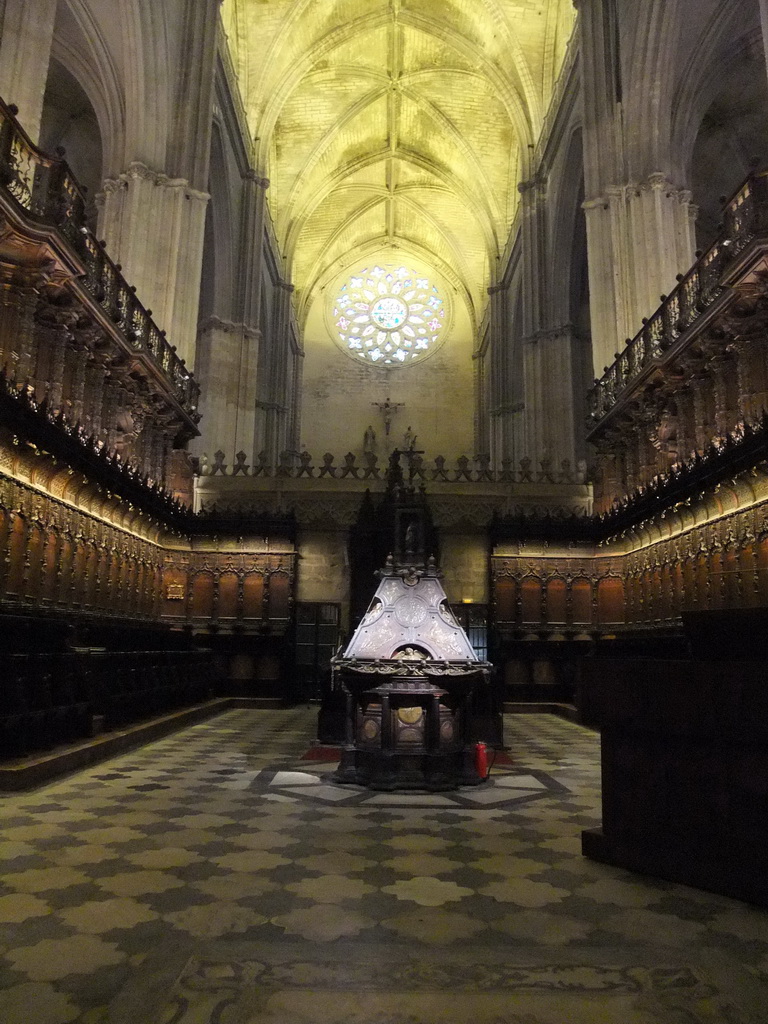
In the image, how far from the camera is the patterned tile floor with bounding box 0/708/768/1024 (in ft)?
7.24

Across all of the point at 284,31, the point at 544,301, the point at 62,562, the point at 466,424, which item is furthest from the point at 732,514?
the point at 466,424

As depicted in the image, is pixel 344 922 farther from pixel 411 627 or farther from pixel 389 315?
pixel 389 315

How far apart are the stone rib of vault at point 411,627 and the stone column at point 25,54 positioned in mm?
7381

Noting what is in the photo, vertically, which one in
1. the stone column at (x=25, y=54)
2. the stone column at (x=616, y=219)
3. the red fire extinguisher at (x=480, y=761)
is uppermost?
the stone column at (x=616, y=219)

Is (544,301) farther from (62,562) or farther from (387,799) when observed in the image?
(387,799)

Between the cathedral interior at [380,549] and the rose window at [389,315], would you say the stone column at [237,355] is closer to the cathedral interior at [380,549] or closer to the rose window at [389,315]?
the cathedral interior at [380,549]

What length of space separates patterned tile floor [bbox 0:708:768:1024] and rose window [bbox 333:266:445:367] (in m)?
32.3

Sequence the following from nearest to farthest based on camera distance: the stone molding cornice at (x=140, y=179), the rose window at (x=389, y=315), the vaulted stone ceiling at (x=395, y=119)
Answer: the stone molding cornice at (x=140, y=179) → the vaulted stone ceiling at (x=395, y=119) → the rose window at (x=389, y=315)

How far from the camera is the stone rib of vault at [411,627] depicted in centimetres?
626

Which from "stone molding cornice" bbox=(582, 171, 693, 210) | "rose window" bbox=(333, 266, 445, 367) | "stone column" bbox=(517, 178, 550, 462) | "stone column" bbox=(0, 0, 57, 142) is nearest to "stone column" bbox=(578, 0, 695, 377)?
"stone molding cornice" bbox=(582, 171, 693, 210)

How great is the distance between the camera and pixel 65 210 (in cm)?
952

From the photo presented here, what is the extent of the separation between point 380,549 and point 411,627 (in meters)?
9.71

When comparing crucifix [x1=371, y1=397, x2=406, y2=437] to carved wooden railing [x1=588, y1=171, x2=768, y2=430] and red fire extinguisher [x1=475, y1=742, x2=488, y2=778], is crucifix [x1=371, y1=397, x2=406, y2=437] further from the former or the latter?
red fire extinguisher [x1=475, y1=742, x2=488, y2=778]

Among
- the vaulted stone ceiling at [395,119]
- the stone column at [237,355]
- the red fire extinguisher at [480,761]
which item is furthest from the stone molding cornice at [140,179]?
the red fire extinguisher at [480,761]
